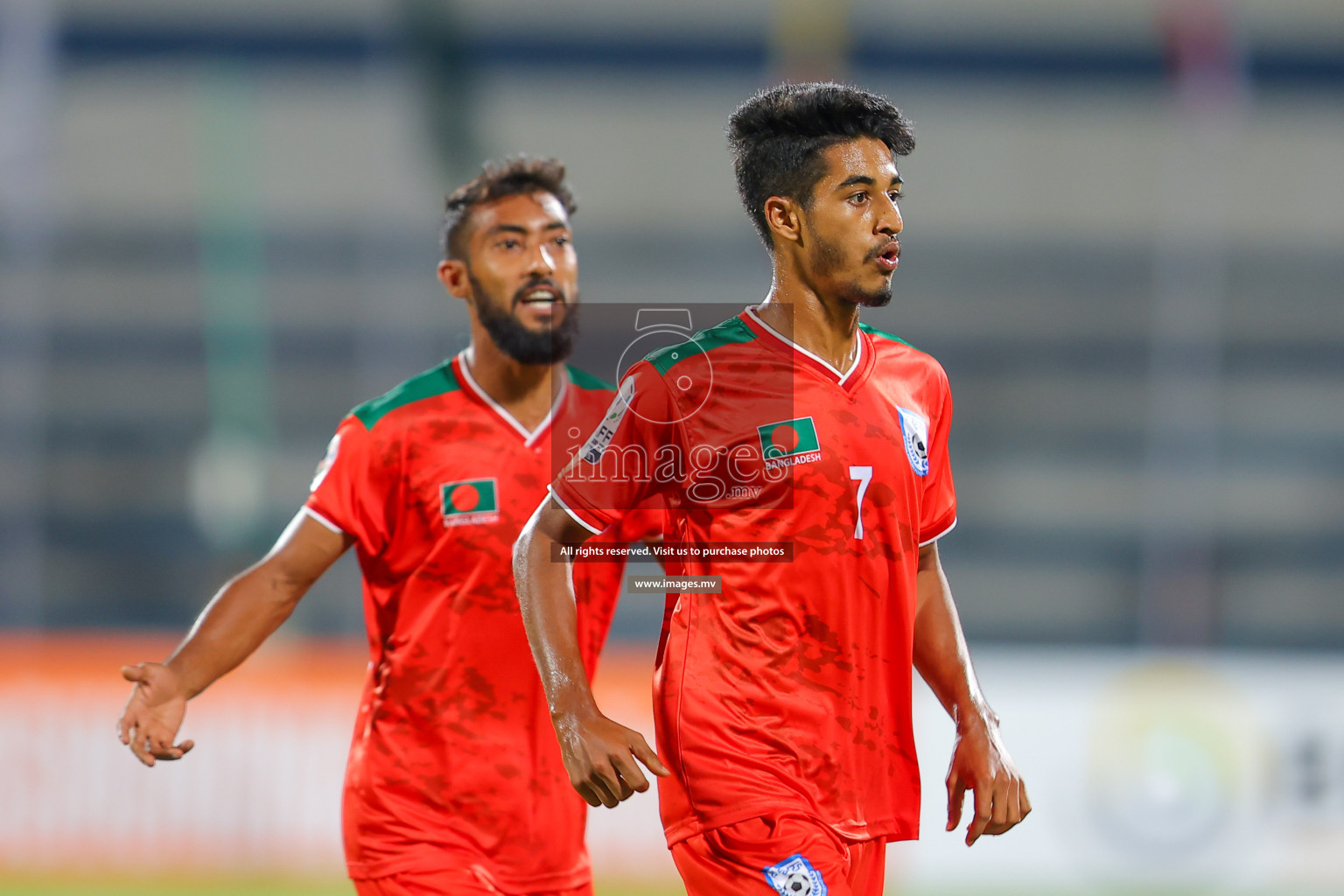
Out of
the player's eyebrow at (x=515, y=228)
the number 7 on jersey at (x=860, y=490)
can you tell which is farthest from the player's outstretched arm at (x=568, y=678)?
the player's eyebrow at (x=515, y=228)

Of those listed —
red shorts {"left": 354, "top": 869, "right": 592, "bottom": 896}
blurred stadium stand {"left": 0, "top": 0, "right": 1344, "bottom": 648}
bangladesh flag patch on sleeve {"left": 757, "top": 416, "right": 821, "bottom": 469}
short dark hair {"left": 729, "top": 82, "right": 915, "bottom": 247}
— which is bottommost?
red shorts {"left": 354, "top": 869, "right": 592, "bottom": 896}

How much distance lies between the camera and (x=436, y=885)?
3.48m

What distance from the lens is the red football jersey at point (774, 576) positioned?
2848 millimetres

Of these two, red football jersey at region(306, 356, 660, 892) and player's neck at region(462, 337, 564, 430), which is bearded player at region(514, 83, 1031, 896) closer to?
red football jersey at region(306, 356, 660, 892)

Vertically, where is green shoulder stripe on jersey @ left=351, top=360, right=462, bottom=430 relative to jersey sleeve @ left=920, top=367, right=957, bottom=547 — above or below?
above

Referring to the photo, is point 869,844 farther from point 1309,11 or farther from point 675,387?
point 1309,11

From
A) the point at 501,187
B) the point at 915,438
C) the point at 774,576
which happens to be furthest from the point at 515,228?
the point at 774,576

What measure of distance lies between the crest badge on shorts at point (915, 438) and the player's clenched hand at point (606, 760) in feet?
2.68

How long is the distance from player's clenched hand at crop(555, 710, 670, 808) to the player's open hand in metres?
1.01

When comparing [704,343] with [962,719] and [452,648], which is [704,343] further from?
[452,648]

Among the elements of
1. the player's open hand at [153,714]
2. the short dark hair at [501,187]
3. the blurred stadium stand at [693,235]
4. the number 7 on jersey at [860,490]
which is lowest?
the player's open hand at [153,714]

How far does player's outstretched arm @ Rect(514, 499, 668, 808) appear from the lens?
266 cm

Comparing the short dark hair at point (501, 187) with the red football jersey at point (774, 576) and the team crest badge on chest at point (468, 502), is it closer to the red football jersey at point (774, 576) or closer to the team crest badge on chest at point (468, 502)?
the team crest badge on chest at point (468, 502)

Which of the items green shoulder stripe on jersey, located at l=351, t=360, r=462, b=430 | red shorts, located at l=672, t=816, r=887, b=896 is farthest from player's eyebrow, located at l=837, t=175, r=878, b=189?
green shoulder stripe on jersey, located at l=351, t=360, r=462, b=430
